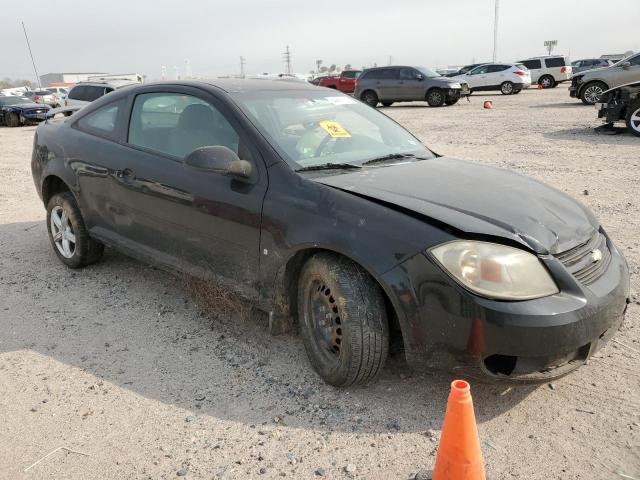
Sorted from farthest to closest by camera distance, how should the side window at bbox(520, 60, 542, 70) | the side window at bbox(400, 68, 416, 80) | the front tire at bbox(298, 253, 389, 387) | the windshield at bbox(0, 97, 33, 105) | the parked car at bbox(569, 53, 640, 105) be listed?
the side window at bbox(520, 60, 542, 70), the side window at bbox(400, 68, 416, 80), the windshield at bbox(0, 97, 33, 105), the parked car at bbox(569, 53, 640, 105), the front tire at bbox(298, 253, 389, 387)

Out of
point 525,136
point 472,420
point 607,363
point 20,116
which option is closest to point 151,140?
point 472,420

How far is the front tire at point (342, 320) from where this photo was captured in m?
2.60

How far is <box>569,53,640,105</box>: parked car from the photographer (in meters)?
16.5

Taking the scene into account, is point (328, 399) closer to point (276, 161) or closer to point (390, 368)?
point (390, 368)

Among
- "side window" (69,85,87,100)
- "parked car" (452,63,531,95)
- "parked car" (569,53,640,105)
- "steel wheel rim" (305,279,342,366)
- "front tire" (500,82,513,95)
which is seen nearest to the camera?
"steel wheel rim" (305,279,342,366)

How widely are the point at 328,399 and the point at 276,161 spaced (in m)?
1.32

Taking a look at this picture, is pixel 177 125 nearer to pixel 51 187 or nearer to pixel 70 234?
pixel 70 234

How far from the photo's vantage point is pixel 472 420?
2.05 metres

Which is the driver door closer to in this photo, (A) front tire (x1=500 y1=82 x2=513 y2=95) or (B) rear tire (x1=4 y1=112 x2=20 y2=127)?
(B) rear tire (x1=4 y1=112 x2=20 y2=127)

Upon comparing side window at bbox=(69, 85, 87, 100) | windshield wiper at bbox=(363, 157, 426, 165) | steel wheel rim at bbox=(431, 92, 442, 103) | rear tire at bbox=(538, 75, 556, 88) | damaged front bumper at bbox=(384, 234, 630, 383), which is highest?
windshield wiper at bbox=(363, 157, 426, 165)

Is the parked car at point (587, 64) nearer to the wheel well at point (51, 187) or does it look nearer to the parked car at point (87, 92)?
the parked car at point (87, 92)

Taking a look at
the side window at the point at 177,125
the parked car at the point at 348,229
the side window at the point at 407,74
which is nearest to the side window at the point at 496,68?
the side window at the point at 407,74

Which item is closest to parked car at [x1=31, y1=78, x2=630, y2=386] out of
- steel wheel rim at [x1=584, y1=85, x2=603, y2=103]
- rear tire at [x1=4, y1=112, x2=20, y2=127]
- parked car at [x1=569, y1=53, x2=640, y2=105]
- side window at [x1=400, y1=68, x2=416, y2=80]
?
parked car at [x1=569, y1=53, x2=640, y2=105]

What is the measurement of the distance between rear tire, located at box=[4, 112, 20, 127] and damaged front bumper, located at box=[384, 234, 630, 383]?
22.9 meters
